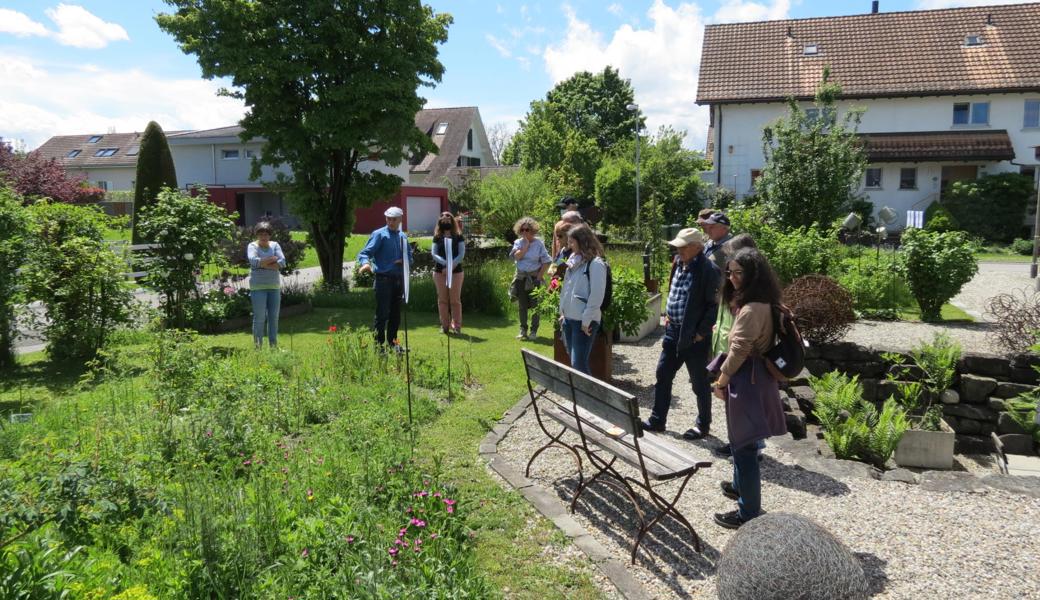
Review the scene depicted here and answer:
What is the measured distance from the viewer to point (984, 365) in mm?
8492

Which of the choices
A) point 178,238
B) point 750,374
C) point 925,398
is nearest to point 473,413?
point 750,374

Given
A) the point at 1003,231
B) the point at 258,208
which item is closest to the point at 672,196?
the point at 1003,231

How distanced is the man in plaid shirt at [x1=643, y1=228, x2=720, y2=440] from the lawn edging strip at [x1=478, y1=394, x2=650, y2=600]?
1608mm

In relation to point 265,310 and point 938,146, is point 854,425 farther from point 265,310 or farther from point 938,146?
point 938,146

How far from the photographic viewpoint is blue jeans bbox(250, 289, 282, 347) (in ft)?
29.7

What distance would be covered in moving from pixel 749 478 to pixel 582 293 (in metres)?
2.70

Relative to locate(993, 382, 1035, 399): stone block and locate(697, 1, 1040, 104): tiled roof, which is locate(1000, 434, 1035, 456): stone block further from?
locate(697, 1, 1040, 104): tiled roof

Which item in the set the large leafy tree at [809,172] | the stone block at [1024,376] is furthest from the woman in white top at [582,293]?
the large leafy tree at [809,172]

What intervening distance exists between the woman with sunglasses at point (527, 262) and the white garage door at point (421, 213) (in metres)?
31.8

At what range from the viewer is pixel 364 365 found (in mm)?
7711

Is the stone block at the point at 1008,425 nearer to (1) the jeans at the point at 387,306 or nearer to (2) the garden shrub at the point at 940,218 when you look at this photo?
(1) the jeans at the point at 387,306

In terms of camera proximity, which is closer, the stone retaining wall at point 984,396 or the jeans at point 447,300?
the stone retaining wall at point 984,396

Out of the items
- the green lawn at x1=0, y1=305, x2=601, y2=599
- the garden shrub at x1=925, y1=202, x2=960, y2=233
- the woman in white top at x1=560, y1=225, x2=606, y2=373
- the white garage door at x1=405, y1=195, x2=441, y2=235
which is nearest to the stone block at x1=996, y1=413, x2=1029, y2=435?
the woman in white top at x1=560, y1=225, x2=606, y2=373

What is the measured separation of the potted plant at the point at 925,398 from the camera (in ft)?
23.2
